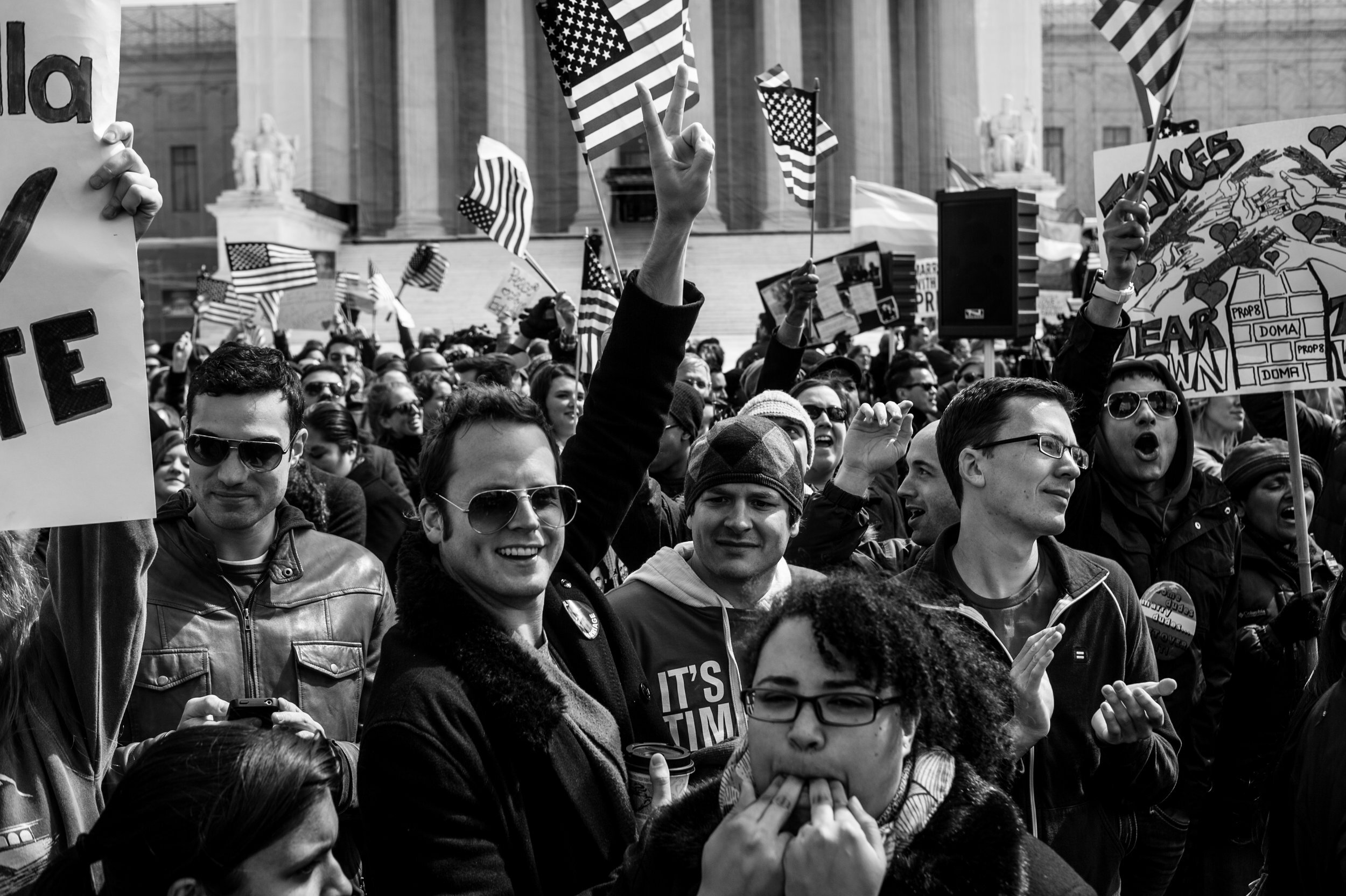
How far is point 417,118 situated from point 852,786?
40614mm

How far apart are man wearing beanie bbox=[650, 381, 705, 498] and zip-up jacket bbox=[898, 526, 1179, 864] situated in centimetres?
220

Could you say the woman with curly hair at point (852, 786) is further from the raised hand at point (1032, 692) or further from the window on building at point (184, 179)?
the window on building at point (184, 179)

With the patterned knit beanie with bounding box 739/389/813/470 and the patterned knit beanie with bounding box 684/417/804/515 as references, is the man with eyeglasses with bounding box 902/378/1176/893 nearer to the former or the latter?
the patterned knit beanie with bounding box 684/417/804/515

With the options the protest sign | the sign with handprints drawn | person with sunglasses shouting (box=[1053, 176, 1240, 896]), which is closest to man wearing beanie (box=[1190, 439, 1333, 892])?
person with sunglasses shouting (box=[1053, 176, 1240, 896])

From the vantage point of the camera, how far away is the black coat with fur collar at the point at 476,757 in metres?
2.63

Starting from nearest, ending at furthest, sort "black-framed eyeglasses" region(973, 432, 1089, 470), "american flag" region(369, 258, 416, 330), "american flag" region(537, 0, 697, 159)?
1. "black-framed eyeglasses" region(973, 432, 1089, 470)
2. "american flag" region(537, 0, 697, 159)
3. "american flag" region(369, 258, 416, 330)

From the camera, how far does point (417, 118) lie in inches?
1617

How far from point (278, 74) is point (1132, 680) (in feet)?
131

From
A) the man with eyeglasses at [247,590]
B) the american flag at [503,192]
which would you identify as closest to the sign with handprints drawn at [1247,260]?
the man with eyeglasses at [247,590]

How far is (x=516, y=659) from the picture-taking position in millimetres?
2758

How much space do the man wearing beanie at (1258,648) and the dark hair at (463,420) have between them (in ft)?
7.77

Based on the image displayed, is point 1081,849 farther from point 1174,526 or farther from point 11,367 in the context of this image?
point 11,367

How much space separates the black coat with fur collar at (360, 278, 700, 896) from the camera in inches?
103

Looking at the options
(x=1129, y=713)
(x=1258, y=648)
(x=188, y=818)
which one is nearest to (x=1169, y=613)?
(x=1258, y=648)
